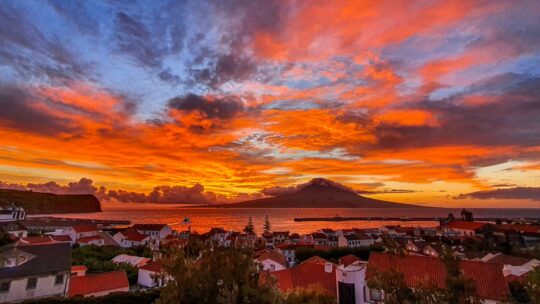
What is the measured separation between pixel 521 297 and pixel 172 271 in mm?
24309

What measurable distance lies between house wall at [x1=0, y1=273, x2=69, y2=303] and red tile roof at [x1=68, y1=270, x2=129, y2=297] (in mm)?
1121

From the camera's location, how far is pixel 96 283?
2877 centimetres

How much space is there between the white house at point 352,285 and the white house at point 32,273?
23255mm

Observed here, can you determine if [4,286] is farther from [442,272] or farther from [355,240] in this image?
[355,240]

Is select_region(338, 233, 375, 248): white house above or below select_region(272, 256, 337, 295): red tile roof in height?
below

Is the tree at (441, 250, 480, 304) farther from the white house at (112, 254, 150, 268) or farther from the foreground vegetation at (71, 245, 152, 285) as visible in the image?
the white house at (112, 254, 150, 268)

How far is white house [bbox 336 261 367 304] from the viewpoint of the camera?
2252 centimetres

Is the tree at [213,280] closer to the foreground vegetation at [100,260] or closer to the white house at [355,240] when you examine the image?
the foreground vegetation at [100,260]

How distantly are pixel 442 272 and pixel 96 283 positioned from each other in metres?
29.6

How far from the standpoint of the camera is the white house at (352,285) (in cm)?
2252

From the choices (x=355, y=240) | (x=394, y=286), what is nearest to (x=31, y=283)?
(x=394, y=286)

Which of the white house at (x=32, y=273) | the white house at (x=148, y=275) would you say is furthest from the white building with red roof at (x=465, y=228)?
the white house at (x=32, y=273)

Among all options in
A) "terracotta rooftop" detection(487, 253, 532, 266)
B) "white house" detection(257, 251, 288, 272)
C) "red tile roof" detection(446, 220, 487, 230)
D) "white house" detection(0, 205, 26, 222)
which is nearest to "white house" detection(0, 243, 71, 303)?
"white house" detection(257, 251, 288, 272)

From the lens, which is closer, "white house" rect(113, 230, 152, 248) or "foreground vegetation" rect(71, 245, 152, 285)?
"foreground vegetation" rect(71, 245, 152, 285)
